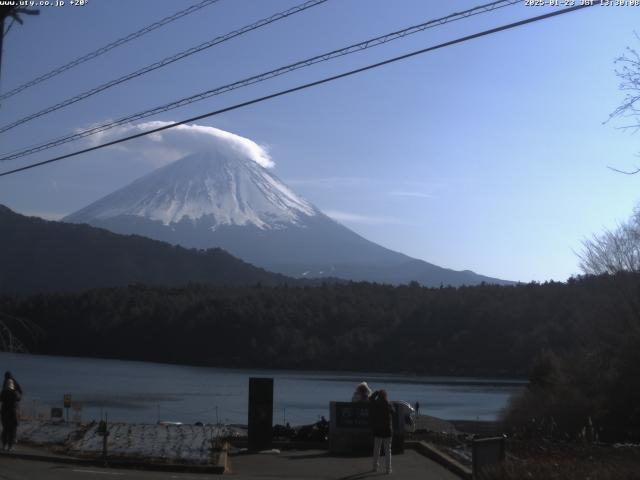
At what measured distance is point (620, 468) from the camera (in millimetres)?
11531

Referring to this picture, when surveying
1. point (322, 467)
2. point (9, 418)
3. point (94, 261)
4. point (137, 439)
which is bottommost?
point (322, 467)

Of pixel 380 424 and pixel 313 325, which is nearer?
pixel 380 424

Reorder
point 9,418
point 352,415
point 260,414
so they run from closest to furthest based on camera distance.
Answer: point 9,418
point 352,415
point 260,414

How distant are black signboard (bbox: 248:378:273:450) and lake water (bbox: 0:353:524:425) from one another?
A: 63.3 ft

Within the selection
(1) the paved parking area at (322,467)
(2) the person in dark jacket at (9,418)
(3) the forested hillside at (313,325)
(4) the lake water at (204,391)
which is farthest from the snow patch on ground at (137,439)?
(3) the forested hillside at (313,325)

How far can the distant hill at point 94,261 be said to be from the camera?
159 metres

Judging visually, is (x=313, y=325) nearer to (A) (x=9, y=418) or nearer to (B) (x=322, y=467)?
(A) (x=9, y=418)

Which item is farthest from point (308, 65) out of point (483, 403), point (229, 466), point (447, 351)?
point (447, 351)

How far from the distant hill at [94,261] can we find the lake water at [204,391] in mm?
55666

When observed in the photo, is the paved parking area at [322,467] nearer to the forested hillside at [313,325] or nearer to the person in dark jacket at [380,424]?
the person in dark jacket at [380,424]

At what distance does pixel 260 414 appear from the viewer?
15.9 meters

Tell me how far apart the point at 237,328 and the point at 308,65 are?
96784 millimetres

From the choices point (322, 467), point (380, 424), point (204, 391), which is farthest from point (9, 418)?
point (204, 391)

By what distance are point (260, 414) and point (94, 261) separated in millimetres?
156679
